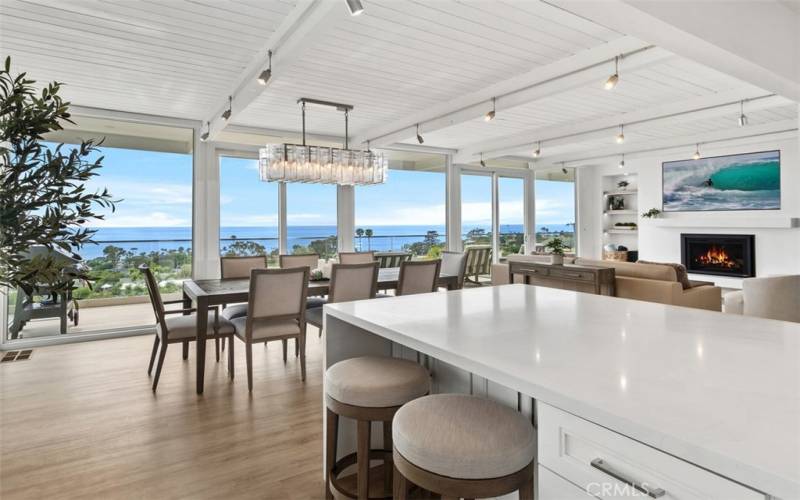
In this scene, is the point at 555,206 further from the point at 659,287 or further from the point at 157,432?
the point at 157,432

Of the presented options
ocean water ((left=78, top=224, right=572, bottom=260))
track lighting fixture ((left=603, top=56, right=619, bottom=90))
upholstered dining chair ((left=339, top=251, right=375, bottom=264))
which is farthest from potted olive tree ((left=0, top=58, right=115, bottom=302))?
upholstered dining chair ((left=339, top=251, right=375, bottom=264))

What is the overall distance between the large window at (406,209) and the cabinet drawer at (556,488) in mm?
6098

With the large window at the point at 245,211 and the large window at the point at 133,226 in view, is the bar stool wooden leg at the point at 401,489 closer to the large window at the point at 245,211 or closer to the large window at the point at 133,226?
the large window at the point at 133,226

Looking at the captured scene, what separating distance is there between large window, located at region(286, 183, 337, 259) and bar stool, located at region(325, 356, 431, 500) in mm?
4822

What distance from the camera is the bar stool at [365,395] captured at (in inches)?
63.2

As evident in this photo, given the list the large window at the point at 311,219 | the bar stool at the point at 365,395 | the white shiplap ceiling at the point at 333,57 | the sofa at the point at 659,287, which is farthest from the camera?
the large window at the point at 311,219

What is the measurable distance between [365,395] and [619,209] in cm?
997

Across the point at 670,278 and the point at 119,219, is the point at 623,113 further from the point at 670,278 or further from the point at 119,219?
the point at 119,219

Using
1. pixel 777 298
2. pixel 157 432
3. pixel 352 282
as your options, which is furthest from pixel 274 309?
pixel 777 298

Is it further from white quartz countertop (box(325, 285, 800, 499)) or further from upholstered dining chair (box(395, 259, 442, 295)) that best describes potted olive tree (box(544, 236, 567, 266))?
white quartz countertop (box(325, 285, 800, 499))

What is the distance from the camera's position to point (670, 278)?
4.57 m

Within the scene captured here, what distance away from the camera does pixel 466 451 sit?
3.83 feet

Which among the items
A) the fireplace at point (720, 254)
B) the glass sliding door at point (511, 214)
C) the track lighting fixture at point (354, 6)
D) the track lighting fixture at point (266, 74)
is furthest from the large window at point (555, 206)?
the track lighting fixture at point (354, 6)

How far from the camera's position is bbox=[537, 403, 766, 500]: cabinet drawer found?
2.47ft
